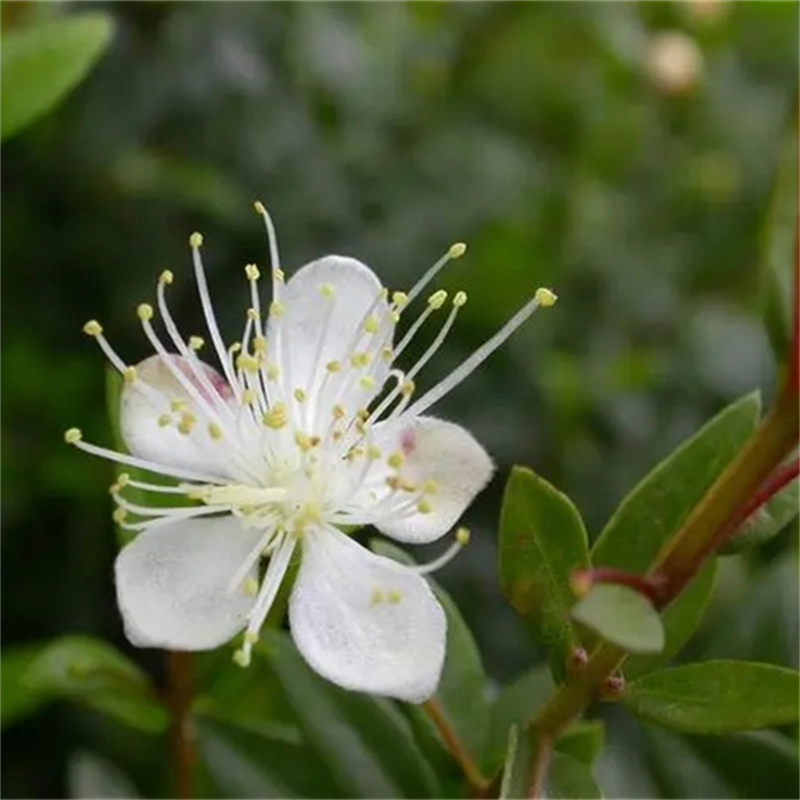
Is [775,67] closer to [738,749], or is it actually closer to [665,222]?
[665,222]

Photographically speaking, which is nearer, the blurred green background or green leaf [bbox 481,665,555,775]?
green leaf [bbox 481,665,555,775]

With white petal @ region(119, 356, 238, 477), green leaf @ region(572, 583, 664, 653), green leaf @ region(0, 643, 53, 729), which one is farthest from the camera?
green leaf @ region(0, 643, 53, 729)

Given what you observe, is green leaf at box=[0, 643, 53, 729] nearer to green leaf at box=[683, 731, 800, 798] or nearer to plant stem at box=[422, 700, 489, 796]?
plant stem at box=[422, 700, 489, 796]

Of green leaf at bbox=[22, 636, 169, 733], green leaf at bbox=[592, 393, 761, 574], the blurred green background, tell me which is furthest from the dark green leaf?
the blurred green background

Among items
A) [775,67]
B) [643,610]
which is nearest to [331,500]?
[643,610]

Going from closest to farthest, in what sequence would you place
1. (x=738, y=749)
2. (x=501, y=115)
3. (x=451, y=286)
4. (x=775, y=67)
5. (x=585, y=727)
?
1. (x=585, y=727)
2. (x=738, y=749)
3. (x=451, y=286)
4. (x=501, y=115)
5. (x=775, y=67)

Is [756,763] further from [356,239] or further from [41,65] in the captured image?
[356,239]
